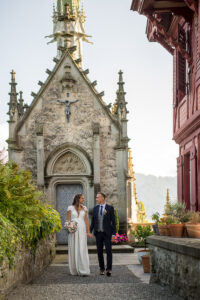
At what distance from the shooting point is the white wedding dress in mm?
11273

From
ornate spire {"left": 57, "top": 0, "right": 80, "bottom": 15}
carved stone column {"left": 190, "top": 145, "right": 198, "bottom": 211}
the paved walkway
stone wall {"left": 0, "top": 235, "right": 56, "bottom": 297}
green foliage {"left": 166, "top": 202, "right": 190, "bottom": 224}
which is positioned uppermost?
ornate spire {"left": 57, "top": 0, "right": 80, "bottom": 15}

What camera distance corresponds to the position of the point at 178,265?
7.32 metres

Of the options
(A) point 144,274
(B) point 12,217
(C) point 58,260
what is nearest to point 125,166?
(C) point 58,260

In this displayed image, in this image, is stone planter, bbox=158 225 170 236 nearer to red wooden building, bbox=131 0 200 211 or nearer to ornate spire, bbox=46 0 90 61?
red wooden building, bbox=131 0 200 211

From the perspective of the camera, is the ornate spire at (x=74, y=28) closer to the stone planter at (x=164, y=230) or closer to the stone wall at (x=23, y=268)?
the stone wall at (x=23, y=268)

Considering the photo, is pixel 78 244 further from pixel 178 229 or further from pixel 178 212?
pixel 178 229

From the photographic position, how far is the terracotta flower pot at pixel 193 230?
8.81 meters

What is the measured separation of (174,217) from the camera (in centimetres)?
1010

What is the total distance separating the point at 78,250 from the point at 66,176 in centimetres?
1096

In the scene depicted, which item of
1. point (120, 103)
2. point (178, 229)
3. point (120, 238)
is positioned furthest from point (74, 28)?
point (178, 229)

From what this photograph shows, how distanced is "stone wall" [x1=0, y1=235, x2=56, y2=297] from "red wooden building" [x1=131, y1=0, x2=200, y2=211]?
14.4 feet

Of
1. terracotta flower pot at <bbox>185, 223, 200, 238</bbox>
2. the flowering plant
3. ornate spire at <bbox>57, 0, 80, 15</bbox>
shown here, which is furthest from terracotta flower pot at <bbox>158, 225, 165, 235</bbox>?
ornate spire at <bbox>57, 0, 80, 15</bbox>

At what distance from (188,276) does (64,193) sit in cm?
1604

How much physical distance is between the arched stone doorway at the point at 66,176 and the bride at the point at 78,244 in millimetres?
10250
